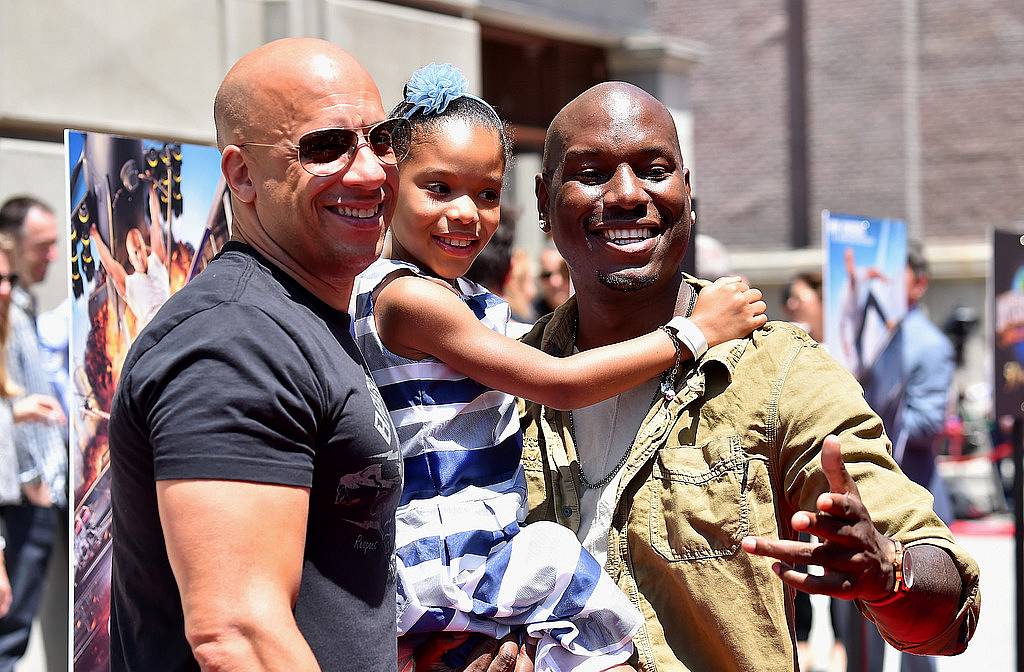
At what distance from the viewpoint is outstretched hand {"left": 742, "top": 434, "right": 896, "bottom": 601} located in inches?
79.2

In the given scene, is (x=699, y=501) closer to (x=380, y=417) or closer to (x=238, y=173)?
(x=380, y=417)

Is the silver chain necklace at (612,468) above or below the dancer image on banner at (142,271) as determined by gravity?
below

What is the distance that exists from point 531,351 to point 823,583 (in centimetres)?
84

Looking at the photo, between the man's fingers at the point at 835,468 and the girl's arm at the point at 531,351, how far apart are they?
641 millimetres

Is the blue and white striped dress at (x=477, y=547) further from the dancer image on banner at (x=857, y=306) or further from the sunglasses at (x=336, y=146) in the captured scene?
the dancer image on banner at (x=857, y=306)

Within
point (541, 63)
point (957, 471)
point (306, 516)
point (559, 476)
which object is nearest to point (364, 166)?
point (306, 516)

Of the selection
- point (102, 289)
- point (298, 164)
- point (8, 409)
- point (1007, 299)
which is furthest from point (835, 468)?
point (1007, 299)

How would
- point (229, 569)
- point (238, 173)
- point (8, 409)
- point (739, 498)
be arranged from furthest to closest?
point (8, 409) → point (739, 498) → point (238, 173) → point (229, 569)

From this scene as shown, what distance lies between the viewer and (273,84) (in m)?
2.09

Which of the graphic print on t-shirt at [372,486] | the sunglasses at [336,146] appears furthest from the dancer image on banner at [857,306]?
the graphic print on t-shirt at [372,486]

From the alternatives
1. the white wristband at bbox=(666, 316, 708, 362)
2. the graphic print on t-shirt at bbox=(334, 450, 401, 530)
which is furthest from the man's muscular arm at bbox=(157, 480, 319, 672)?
the white wristband at bbox=(666, 316, 708, 362)

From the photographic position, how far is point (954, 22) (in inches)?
682

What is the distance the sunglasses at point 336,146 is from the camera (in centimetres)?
209

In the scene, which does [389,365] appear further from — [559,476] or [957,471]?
[957,471]
